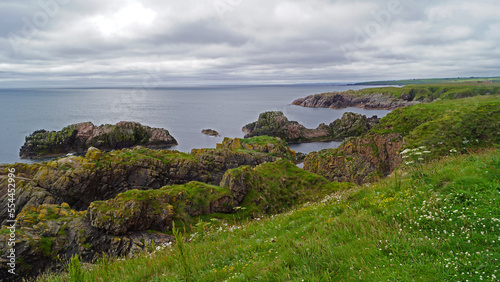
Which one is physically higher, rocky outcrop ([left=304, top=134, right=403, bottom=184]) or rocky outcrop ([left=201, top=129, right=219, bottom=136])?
rocky outcrop ([left=304, top=134, right=403, bottom=184])

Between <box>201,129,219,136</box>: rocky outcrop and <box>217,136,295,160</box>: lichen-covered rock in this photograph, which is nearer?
<box>217,136,295,160</box>: lichen-covered rock

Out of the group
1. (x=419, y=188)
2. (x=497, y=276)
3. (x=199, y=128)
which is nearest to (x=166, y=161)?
(x=419, y=188)

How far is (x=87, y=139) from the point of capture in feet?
297

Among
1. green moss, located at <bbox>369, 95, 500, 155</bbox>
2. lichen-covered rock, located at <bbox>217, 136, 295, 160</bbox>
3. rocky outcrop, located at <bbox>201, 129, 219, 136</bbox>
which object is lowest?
rocky outcrop, located at <bbox>201, 129, 219, 136</bbox>

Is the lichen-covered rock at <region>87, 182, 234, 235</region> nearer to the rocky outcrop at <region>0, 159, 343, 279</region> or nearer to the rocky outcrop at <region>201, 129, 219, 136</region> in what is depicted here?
the rocky outcrop at <region>0, 159, 343, 279</region>

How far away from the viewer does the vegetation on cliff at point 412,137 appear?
32469 millimetres

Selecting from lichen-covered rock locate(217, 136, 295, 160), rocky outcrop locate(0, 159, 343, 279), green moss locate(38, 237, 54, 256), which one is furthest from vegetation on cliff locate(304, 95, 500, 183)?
green moss locate(38, 237, 54, 256)

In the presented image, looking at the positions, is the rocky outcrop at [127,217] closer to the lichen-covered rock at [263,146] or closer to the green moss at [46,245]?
the green moss at [46,245]

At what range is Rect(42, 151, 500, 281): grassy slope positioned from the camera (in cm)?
449

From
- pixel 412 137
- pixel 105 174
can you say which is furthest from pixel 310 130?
pixel 105 174

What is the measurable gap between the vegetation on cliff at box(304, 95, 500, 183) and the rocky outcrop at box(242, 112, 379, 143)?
55.3 m

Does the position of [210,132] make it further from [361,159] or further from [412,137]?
[412,137]

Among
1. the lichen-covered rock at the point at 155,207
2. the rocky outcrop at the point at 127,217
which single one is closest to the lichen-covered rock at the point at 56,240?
the rocky outcrop at the point at 127,217

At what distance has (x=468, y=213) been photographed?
5719 mm
